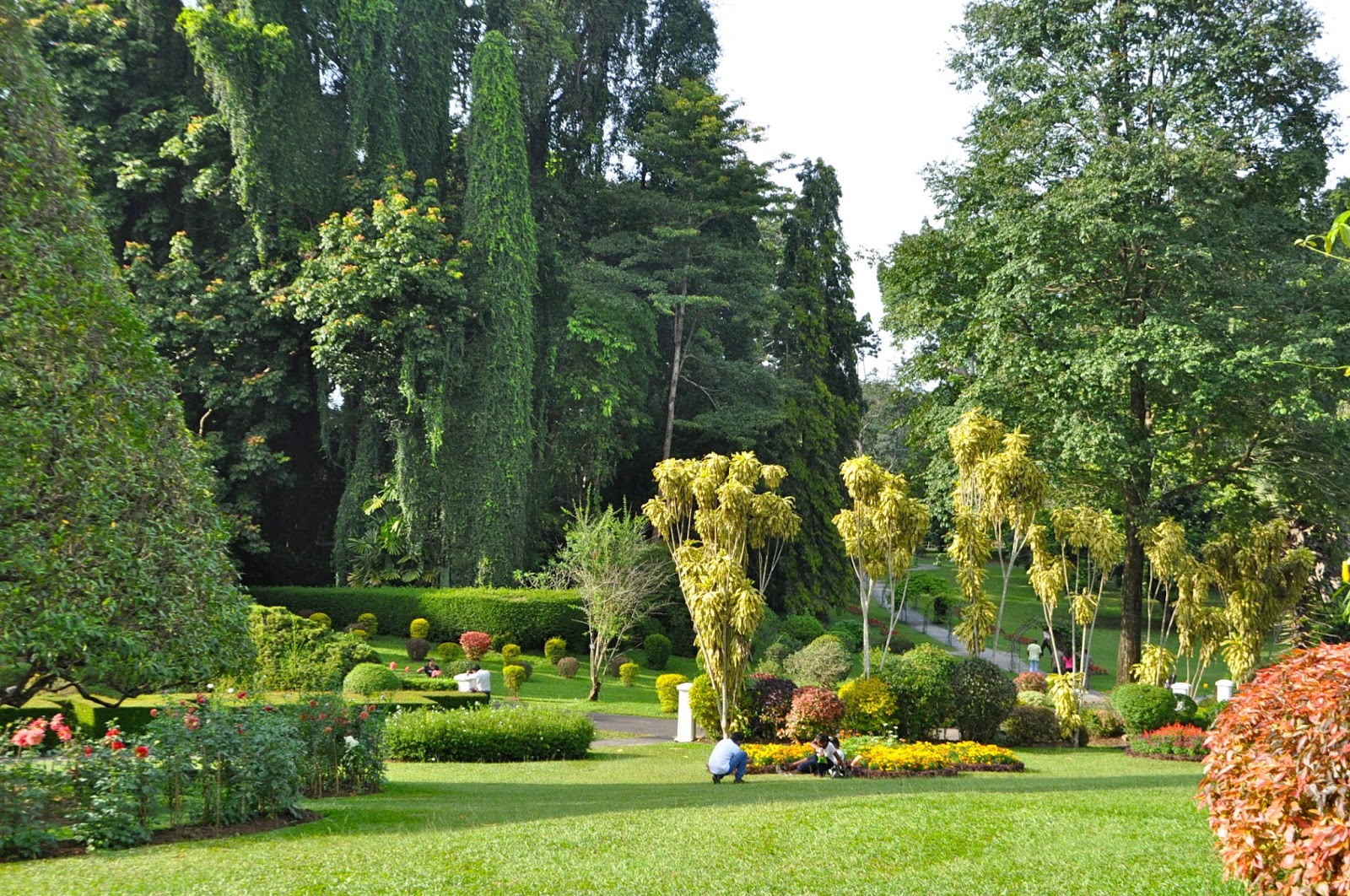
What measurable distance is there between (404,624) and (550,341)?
1104cm

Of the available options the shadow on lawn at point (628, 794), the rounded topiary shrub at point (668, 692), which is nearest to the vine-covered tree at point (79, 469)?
the shadow on lawn at point (628, 794)

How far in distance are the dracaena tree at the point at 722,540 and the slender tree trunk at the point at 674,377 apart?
59.1 feet

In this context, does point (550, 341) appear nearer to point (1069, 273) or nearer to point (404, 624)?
point (404, 624)

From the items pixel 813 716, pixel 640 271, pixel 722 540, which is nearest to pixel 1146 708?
pixel 813 716

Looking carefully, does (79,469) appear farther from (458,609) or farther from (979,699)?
(458,609)

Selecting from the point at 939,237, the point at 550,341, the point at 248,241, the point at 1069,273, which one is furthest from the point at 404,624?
the point at 1069,273

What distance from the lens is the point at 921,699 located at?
67.7 ft

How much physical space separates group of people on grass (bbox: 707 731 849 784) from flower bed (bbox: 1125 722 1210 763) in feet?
19.7

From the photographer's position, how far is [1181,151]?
81.7ft

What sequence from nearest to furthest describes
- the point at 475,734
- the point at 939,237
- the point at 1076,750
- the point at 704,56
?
the point at 475,734, the point at 1076,750, the point at 939,237, the point at 704,56

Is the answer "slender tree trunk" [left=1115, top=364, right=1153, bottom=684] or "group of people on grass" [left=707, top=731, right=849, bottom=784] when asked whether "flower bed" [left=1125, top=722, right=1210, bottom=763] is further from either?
"slender tree trunk" [left=1115, top=364, right=1153, bottom=684]

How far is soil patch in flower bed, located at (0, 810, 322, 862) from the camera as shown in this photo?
9414 mm

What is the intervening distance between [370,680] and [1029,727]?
13.3 meters

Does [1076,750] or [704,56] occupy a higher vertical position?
[704,56]
